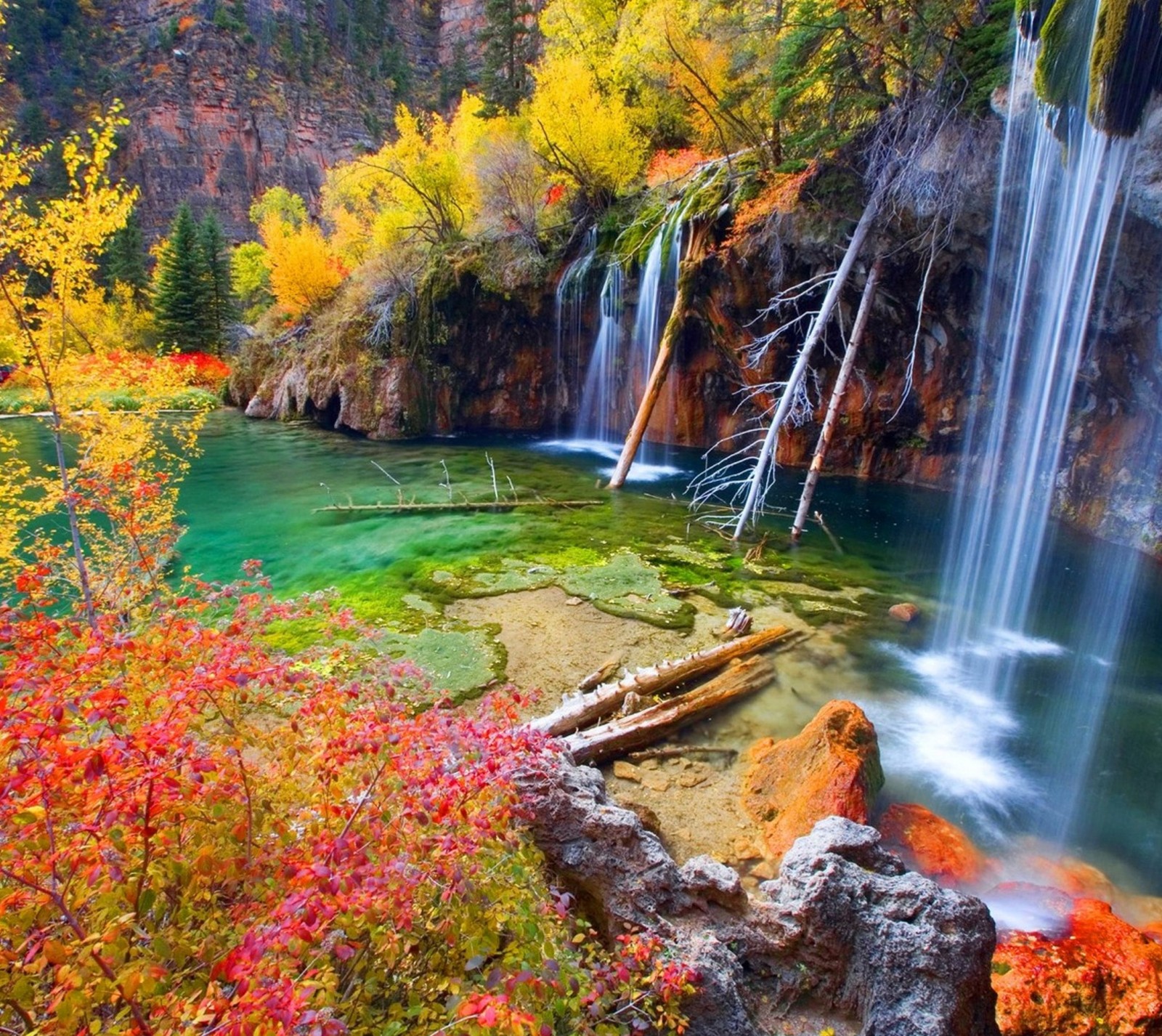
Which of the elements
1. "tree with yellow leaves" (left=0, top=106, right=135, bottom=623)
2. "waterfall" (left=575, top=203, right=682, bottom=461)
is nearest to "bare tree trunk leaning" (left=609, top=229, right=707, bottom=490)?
"waterfall" (left=575, top=203, right=682, bottom=461)

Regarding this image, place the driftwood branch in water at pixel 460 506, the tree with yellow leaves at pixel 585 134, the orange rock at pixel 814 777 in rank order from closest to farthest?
1. the orange rock at pixel 814 777
2. the driftwood branch in water at pixel 460 506
3. the tree with yellow leaves at pixel 585 134

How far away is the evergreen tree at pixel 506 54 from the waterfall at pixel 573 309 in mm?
14388

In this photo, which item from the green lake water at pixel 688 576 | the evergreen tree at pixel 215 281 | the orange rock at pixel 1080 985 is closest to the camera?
the orange rock at pixel 1080 985

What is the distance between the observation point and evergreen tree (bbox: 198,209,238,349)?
127ft

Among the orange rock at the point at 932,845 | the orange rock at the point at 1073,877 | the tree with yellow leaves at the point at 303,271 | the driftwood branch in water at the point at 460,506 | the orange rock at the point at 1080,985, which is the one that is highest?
the tree with yellow leaves at the point at 303,271

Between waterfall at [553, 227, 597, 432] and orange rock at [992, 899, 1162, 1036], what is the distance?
2005 cm

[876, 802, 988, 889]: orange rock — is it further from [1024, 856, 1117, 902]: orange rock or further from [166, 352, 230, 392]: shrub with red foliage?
[166, 352, 230, 392]: shrub with red foliage

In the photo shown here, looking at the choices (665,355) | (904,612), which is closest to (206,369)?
(665,355)

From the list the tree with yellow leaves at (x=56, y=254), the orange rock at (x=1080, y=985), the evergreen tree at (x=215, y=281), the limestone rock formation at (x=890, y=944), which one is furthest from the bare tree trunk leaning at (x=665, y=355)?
the evergreen tree at (x=215, y=281)

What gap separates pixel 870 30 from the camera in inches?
453

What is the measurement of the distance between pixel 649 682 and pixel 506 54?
117 ft

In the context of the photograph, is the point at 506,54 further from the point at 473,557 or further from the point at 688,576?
the point at 688,576

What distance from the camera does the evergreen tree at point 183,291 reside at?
123 ft

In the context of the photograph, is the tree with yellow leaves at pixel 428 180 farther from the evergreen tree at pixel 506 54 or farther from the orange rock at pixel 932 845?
the orange rock at pixel 932 845
